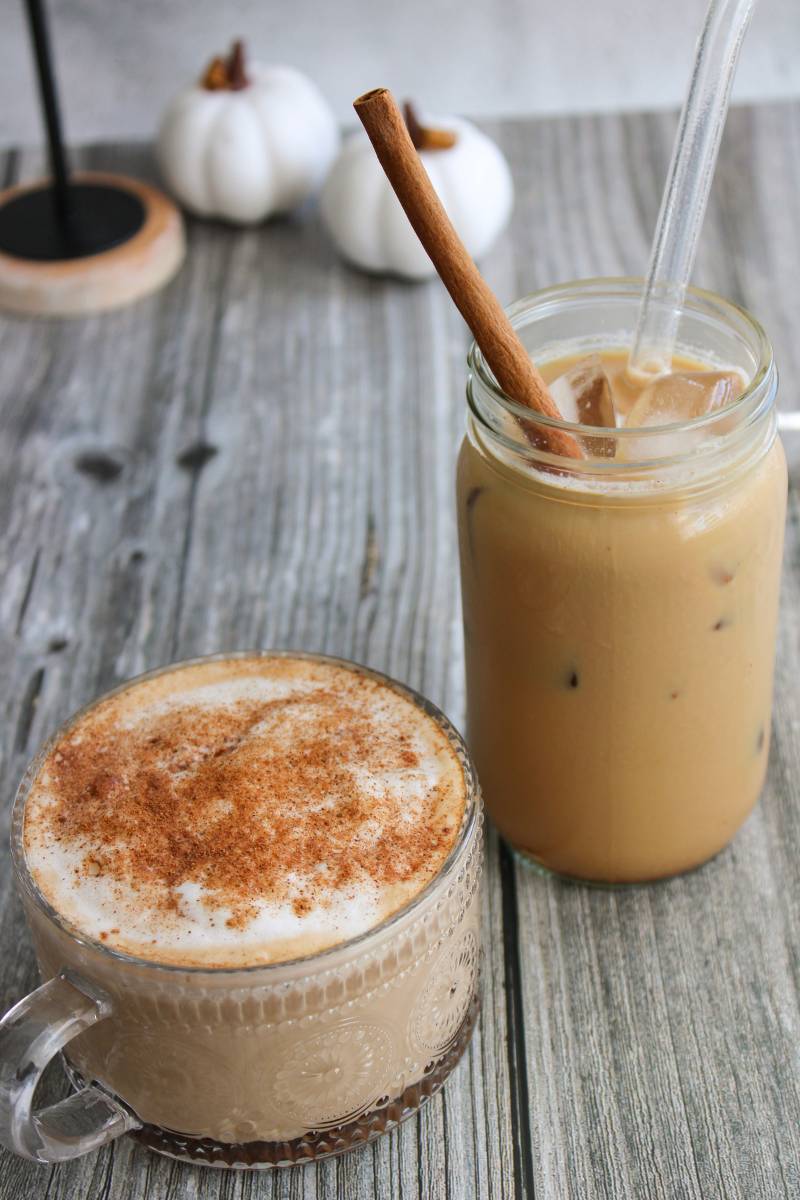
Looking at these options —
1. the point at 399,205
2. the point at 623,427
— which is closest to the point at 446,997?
the point at 623,427

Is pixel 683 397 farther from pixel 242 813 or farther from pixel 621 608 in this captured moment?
pixel 242 813

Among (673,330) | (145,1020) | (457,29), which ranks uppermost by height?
(673,330)

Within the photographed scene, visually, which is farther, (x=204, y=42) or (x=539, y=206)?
(x=204, y=42)

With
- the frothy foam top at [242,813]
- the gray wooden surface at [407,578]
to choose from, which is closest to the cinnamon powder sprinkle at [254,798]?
the frothy foam top at [242,813]

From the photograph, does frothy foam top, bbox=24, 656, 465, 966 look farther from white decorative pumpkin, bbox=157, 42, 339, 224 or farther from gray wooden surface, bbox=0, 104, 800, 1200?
white decorative pumpkin, bbox=157, 42, 339, 224

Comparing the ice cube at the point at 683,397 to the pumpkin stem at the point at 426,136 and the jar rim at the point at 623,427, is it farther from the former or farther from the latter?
the pumpkin stem at the point at 426,136

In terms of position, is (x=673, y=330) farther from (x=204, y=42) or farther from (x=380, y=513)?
(x=204, y=42)

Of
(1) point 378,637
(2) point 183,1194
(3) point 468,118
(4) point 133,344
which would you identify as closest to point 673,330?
(1) point 378,637

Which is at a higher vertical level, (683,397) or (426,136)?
(683,397)
